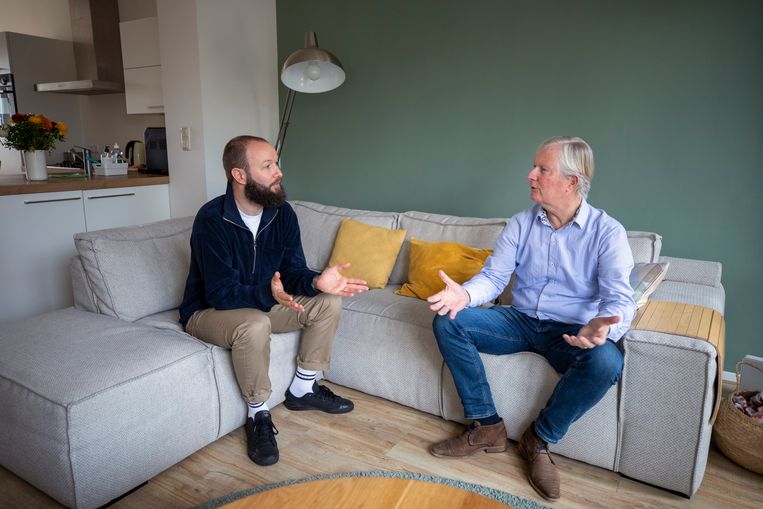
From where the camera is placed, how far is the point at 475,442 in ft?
6.43

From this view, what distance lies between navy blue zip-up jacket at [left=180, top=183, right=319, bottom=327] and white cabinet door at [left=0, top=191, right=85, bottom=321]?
52.6 inches

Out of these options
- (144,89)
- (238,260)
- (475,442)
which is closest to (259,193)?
(238,260)

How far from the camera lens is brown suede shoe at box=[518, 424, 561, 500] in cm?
175

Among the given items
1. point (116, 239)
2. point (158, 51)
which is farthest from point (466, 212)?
point (158, 51)

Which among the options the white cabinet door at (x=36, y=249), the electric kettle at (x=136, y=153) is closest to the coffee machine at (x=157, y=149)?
the electric kettle at (x=136, y=153)

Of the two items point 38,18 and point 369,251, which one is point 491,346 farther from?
point 38,18

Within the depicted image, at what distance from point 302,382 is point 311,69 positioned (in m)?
1.75

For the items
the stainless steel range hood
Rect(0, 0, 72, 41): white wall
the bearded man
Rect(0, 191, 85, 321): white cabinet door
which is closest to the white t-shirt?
the bearded man

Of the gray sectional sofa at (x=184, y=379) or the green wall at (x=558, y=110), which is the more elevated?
the green wall at (x=558, y=110)

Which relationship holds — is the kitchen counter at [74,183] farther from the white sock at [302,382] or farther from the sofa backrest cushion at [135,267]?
the white sock at [302,382]

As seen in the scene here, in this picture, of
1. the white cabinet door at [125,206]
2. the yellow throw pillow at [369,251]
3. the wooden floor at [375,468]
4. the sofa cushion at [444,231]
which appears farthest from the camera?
the white cabinet door at [125,206]

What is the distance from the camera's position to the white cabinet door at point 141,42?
3.68 meters

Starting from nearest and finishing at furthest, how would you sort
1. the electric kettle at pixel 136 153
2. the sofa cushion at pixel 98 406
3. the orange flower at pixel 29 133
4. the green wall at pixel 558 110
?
the sofa cushion at pixel 98 406 < the green wall at pixel 558 110 < the orange flower at pixel 29 133 < the electric kettle at pixel 136 153

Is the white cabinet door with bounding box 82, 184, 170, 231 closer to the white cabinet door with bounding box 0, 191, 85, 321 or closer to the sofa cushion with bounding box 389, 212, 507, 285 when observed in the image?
the white cabinet door with bounding box 0, 191, 85, 321
